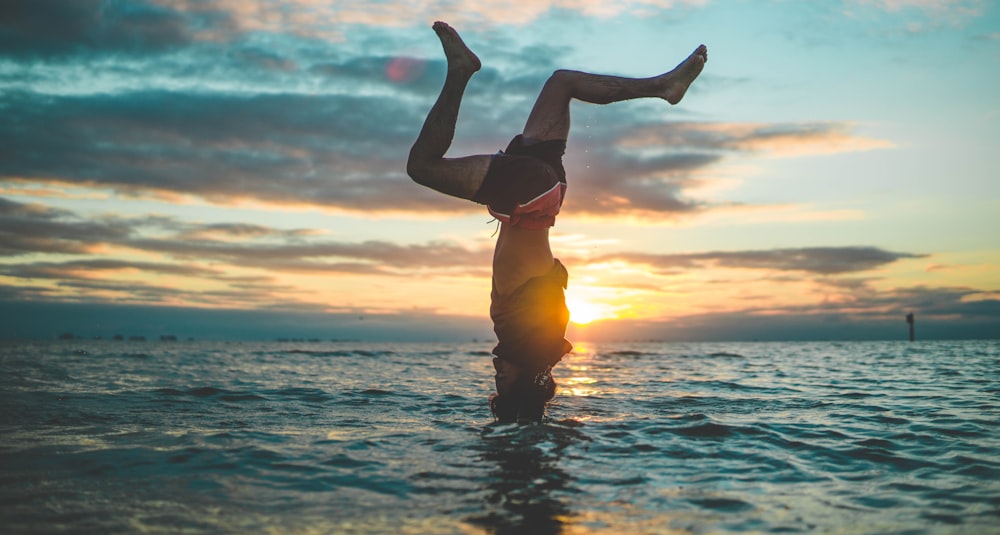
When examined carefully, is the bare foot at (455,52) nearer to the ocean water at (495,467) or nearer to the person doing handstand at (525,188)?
the person doing handstand at (525,188)

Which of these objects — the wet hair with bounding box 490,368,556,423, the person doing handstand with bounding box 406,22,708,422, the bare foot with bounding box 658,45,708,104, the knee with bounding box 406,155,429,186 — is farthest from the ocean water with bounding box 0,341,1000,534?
the bare foot with bounding box 658,45,708,104

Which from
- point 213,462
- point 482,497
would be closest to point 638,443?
point 482,497

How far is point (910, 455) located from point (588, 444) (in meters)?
2.77

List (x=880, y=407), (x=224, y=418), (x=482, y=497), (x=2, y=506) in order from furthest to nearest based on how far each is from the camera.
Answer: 1. (x=880, y=407)
2. (x=224, y=418)
3. (x=482, y=497)
4. (x=2, y=506)

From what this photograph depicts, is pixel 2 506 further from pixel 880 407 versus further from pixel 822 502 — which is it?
pixel 880 407

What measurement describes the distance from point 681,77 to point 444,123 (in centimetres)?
199

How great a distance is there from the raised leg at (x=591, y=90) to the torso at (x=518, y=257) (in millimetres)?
921

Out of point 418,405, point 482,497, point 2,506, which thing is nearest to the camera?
point 2,506

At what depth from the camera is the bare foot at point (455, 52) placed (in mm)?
4699

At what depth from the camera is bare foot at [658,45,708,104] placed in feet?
16.9

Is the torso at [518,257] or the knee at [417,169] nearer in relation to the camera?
the knee at [417,169]

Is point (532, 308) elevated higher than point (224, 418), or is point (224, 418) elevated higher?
point (532, 308)

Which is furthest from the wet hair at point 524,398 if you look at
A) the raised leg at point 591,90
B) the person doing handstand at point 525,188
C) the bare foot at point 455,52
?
the bare foot at point 455,52

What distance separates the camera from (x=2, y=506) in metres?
3.85
